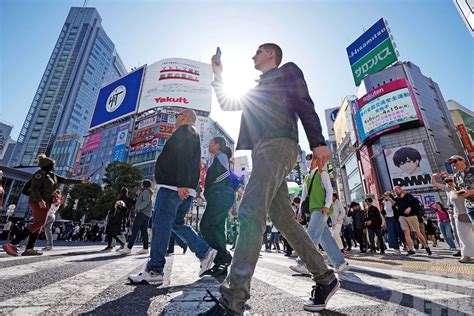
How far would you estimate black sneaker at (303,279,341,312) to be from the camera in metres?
1.40

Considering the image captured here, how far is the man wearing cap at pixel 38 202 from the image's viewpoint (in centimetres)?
405

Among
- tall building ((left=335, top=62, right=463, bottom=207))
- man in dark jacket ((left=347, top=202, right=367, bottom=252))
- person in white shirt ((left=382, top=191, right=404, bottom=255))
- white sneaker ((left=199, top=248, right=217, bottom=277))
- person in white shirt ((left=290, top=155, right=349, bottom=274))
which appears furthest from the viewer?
tall building ((left=335, top=62, right=463, bottom=207))

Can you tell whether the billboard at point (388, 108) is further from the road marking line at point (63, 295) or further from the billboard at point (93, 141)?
the billboard at point (93, 141)

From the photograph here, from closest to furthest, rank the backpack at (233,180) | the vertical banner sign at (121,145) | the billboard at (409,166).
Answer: the backpack at (233,180), the billboard at (409,166), the vertical banner sign at (121,145)

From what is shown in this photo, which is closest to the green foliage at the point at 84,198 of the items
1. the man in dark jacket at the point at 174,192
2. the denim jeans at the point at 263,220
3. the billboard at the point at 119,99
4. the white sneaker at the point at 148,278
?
the billboard at the point at 119,99

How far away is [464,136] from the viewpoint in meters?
33.0

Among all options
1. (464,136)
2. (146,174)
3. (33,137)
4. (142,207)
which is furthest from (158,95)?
(33,137)

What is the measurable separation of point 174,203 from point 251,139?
1.23 meters

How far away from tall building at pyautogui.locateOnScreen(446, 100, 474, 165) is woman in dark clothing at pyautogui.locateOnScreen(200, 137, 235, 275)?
43.8 m

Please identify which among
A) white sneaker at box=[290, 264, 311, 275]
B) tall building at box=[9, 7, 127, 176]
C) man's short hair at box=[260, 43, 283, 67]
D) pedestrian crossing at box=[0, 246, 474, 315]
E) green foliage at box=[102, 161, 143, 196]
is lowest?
pedestrian crossing at box=[0, 246, 474, 315]

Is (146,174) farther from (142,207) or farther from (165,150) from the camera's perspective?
(165,150)

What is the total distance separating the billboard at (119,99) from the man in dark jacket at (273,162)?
44421 millimetres

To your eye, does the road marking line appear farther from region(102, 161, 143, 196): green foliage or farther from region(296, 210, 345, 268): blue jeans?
region(102, 161, 143, 196): green foliage

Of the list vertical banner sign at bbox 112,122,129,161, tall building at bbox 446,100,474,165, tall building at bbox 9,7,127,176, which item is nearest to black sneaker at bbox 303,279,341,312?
tall building at bbox 446,100,474,165
